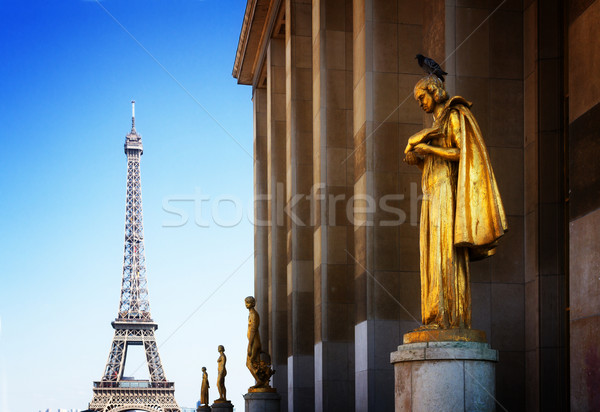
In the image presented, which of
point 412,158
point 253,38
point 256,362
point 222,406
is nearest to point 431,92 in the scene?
point 412,158

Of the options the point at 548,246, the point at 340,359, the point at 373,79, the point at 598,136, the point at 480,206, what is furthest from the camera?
the point at 340,359

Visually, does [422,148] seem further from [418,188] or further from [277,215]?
[277,215]

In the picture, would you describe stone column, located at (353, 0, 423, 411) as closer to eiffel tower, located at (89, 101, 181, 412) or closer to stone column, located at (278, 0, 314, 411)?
stone column, located at (278, 0, 314, 411)

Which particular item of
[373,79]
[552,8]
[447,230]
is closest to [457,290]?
[447,230]

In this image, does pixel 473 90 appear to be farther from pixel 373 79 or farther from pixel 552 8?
pixel 373 79

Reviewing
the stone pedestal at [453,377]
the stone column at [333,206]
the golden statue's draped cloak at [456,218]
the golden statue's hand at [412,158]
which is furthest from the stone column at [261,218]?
the stone pedestal at [453,377]

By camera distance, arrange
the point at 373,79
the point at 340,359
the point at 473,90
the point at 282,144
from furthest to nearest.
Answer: the point at 282,144, the point at 340,359, the point at 373,79, the point at 473,90
